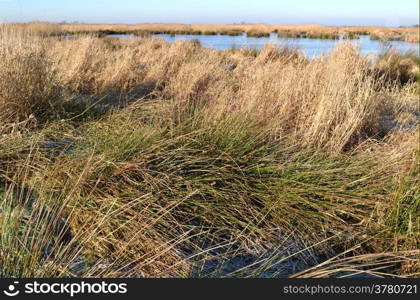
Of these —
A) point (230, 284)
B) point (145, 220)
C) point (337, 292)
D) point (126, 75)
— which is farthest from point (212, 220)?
point (126, 75)

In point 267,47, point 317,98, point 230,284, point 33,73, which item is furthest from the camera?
point 267,47

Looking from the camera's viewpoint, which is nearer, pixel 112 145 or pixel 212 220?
pixel 212 220

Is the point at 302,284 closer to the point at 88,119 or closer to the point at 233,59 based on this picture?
the point at 88,119

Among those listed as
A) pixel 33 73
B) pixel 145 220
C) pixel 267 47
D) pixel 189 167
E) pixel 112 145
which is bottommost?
pixel 145 220

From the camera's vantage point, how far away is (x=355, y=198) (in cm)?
232

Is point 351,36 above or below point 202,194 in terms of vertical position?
above

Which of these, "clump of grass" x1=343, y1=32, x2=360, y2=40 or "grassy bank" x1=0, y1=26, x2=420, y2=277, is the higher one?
"clump of grass" x1=343, y1=32, x2=360, y2=40

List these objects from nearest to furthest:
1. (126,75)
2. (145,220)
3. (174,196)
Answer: (145,220), (174,196), (126,75)

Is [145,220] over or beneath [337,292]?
over

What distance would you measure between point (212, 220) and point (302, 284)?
0.71 metres

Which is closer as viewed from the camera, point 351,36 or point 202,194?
point 202,194

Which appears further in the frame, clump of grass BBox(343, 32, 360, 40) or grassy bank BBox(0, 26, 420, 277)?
clump of grass BBox(343, 32, 360, 40)

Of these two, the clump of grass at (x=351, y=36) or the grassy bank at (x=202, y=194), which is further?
the clump of grass at (x=351, y=36)

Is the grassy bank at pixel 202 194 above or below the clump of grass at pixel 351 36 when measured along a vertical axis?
below
